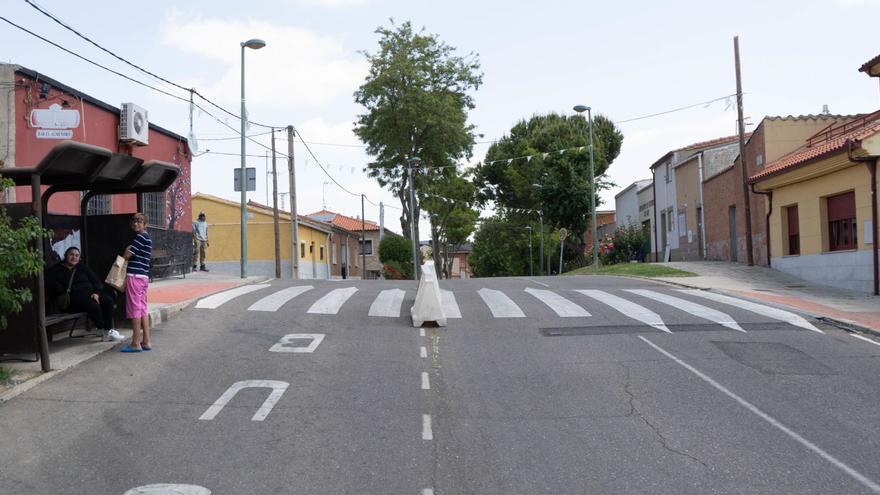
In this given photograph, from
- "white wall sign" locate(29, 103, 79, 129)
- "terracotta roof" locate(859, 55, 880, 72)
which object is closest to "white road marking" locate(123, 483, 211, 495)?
"white wall sign" locate(29, 103, 79, 129)

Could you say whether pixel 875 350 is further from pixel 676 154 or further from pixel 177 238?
pixel 676 154

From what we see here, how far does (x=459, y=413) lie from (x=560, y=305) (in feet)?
23.2

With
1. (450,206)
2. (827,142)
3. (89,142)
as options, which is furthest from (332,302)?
(450,206)

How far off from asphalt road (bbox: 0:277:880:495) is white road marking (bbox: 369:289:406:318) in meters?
1.38

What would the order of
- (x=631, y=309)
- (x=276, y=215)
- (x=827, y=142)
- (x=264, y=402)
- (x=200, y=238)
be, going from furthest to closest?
(x=276, y=215), (x=200, y=238), (x=827, y=142), (x=631, y=309), (x=264, y=402)

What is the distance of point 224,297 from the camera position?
14500 mm

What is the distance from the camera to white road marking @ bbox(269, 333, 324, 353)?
9.89m

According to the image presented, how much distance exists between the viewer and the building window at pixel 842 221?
61.3ft

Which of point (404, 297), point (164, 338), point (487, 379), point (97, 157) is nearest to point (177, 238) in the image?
point (404, 297)

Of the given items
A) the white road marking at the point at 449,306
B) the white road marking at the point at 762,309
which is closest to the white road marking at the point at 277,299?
the white road marking at the point at 449,306

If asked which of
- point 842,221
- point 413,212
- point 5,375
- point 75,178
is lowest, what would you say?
point 5,375

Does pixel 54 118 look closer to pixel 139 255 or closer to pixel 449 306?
pixel 139 255

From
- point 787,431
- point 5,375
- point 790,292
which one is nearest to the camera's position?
point 787,431

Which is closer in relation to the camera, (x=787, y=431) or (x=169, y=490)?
(x=169, y=490)
